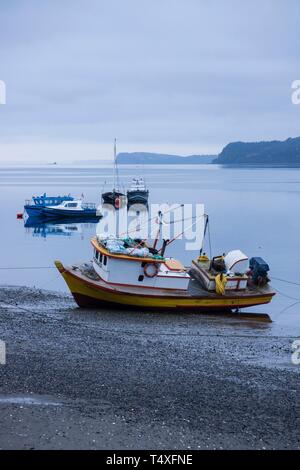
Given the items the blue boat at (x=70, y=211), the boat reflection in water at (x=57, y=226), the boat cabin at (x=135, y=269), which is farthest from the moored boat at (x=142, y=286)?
the blue boat at (x=70, y=211)

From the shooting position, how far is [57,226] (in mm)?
67000

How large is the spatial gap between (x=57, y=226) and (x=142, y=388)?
182 ft

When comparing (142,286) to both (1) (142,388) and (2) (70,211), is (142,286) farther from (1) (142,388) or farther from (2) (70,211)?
(2) (70,211)

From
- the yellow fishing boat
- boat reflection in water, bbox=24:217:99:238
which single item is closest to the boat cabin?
the yellow fishing boat

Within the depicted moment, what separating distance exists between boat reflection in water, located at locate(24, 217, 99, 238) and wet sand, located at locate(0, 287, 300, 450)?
1582 inches

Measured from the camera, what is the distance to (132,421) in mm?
10727

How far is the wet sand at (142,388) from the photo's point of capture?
399 inches

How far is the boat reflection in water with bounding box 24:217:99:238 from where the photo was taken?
60.8 m

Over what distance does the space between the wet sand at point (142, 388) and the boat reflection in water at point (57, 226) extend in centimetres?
4018

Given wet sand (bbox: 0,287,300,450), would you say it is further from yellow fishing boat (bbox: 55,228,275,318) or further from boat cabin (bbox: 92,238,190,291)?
boat cabin (bbox: 92,238,190,291)

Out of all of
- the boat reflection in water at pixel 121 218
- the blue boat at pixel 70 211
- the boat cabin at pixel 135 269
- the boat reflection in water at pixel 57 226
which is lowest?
the boat reflection in water at pixel 57 226

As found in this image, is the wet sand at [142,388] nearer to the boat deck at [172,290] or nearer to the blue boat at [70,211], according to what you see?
the boat deck at [172,290]

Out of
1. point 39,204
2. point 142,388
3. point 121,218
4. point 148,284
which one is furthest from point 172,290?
point 39,204
